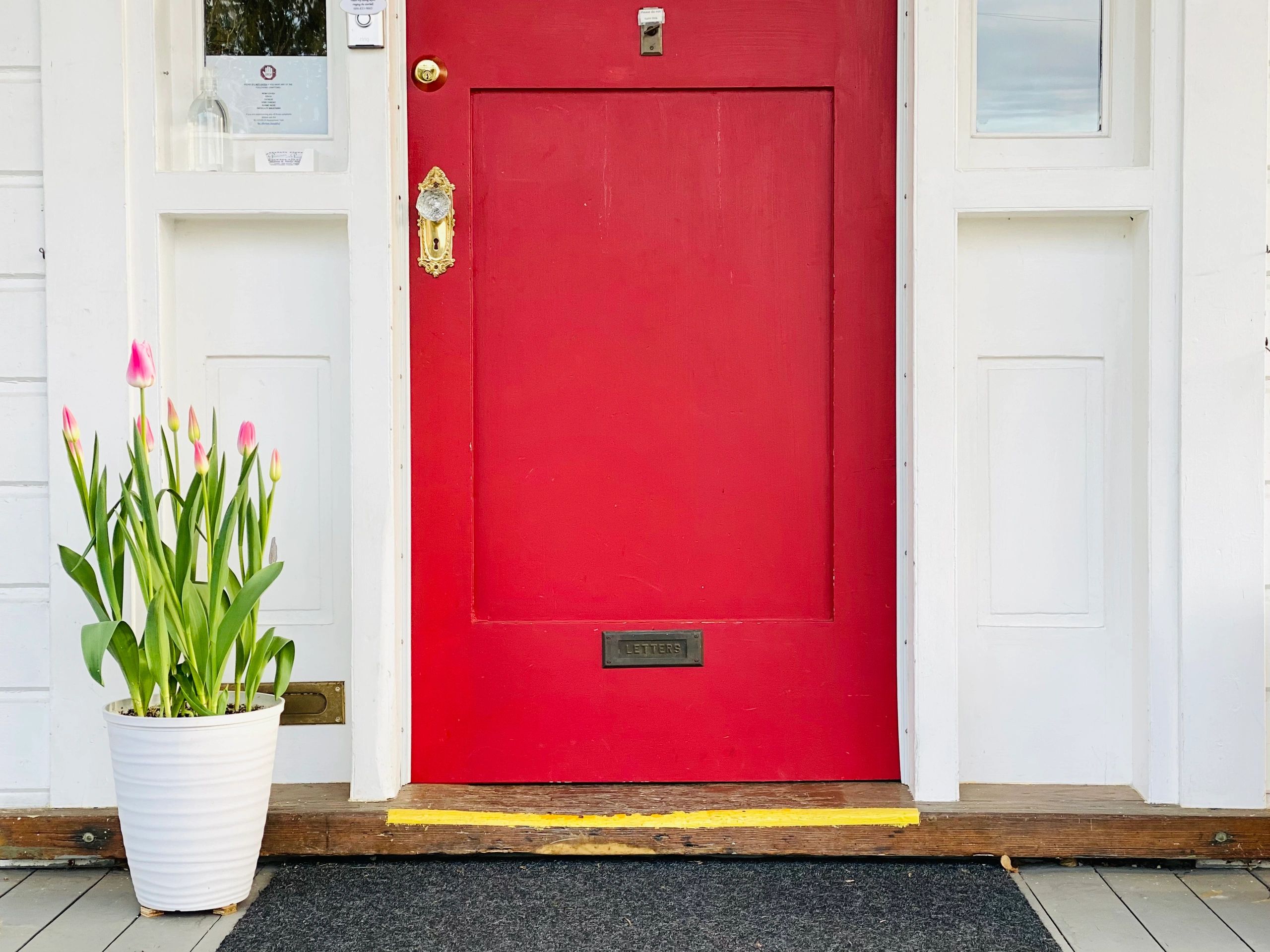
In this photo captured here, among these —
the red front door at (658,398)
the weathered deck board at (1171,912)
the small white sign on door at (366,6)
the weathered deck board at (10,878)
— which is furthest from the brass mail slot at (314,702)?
the weathered deck board at (1171,912)

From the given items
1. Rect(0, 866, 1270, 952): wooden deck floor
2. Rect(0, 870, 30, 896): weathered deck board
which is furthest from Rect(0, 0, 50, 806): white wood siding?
Rect(0, 866, 1270, 952): wooden deck floor

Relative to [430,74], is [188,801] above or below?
below

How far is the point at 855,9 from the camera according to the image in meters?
2.11

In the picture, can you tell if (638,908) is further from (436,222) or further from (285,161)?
(285,161)

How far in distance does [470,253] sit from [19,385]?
2.94 ft

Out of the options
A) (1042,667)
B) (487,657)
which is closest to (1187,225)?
(1042,667)

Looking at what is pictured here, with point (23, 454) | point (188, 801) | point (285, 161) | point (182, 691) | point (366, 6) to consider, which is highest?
point (366, 6)

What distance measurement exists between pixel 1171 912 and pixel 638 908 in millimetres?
908

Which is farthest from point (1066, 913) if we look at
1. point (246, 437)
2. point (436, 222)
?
point (436, 222)

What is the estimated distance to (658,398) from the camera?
216 cm

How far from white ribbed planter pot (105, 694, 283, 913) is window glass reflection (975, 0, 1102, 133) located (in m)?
1.83

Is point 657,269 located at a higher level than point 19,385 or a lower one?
higher

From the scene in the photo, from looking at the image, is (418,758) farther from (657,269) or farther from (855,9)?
(855,9)

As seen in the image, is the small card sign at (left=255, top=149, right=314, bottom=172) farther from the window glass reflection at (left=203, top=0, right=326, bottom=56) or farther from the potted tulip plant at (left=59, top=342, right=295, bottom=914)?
the potted tulip plant at (left=59, top=342, right=295, bottom=914)
